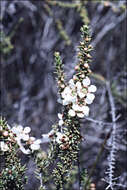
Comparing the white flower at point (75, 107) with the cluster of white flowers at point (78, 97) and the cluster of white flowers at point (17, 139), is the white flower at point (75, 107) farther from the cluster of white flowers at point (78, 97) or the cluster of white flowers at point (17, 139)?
the cluster of white flowers at point (17, 139)

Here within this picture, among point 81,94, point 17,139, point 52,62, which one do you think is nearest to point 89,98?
point 81,94

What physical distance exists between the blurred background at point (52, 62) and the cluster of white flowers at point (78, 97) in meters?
1.66

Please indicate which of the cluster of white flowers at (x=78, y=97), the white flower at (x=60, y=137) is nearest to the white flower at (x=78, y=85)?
the cluster of white flowers at (x=78, y=97)

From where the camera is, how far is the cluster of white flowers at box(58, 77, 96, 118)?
165 centimetres

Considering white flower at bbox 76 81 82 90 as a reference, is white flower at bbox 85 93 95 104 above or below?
below

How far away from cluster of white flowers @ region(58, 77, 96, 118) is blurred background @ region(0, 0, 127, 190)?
166 cm

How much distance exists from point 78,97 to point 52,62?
99.2 inches

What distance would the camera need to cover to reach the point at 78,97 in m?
1.70

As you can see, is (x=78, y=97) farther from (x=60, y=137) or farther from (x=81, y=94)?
(x=60, y=137)

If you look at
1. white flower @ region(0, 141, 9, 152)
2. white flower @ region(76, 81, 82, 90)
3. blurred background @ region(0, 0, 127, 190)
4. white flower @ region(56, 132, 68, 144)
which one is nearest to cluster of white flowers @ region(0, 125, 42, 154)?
white flower @ region(0, 141, 9, 152)

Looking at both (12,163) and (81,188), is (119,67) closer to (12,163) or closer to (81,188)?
(81,188)

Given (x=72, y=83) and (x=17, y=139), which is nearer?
(x=72, y=83)

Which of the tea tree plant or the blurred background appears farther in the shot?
the blurred background

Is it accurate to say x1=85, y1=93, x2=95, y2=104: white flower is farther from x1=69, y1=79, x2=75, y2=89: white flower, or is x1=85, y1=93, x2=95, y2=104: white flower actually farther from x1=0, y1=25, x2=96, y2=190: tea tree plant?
x1=69, y1=79, x2=75, y2=89: white flower
